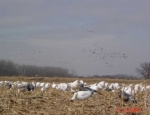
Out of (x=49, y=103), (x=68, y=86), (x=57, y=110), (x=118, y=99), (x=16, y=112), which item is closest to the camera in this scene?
(x=16, y=112)

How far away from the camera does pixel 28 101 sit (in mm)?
9359

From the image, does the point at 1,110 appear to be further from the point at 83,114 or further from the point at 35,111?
the point at 83,114

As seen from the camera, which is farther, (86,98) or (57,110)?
(86,98)

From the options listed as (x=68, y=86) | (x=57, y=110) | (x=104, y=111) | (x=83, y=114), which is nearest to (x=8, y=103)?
(x=57, y=110)

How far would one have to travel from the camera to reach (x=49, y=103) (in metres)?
9.84

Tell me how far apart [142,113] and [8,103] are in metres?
3.73

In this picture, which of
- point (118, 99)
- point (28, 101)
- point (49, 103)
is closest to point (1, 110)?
point (28, 101)

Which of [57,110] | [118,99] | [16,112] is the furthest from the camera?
[118,99]

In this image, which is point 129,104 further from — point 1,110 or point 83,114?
point 1,110

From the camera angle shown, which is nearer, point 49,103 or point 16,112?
point 16,112

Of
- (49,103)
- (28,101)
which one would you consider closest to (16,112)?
(28,101)

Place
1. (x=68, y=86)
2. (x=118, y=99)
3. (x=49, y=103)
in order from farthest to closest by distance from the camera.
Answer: (x=68, y=86)
(x=118, y=99)
(x=49, y=103)

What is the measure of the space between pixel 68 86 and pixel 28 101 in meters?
7.71

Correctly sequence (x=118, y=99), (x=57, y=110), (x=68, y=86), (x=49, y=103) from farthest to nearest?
(x=68, y=86) < (x=118, y=99) < (x=49, y=103) < (x=57, y=110)
